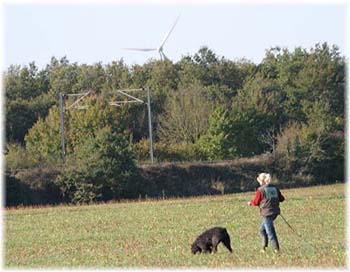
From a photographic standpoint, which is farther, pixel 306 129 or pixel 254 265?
pixel 306 129

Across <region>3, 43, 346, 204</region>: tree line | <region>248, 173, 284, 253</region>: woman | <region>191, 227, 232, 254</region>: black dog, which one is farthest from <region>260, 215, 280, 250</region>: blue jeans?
<region>3, 43, 346, 204</region>: tree line

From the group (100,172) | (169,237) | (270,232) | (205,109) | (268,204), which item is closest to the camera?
(270,232)

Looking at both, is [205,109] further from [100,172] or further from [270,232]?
[270,232]

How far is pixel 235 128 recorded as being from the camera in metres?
68.6

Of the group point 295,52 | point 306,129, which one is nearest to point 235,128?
point 306,129

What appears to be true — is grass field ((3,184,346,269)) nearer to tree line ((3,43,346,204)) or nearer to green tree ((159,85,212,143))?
tree line ((3,43,346,204))

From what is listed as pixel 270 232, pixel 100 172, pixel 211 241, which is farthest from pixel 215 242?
pixel 100 172

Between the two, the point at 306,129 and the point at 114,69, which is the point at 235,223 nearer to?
the point at 306,129

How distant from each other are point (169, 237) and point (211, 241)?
4.87 meters

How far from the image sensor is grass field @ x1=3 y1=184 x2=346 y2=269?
47.3 feet

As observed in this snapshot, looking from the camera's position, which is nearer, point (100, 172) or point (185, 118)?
point (100, 172)

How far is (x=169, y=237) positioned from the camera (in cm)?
2067

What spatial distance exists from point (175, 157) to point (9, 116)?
14.5 m

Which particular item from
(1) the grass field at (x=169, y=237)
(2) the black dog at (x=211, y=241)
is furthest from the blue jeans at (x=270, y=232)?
Result: (2) the black dog at (x=211, y=241)
